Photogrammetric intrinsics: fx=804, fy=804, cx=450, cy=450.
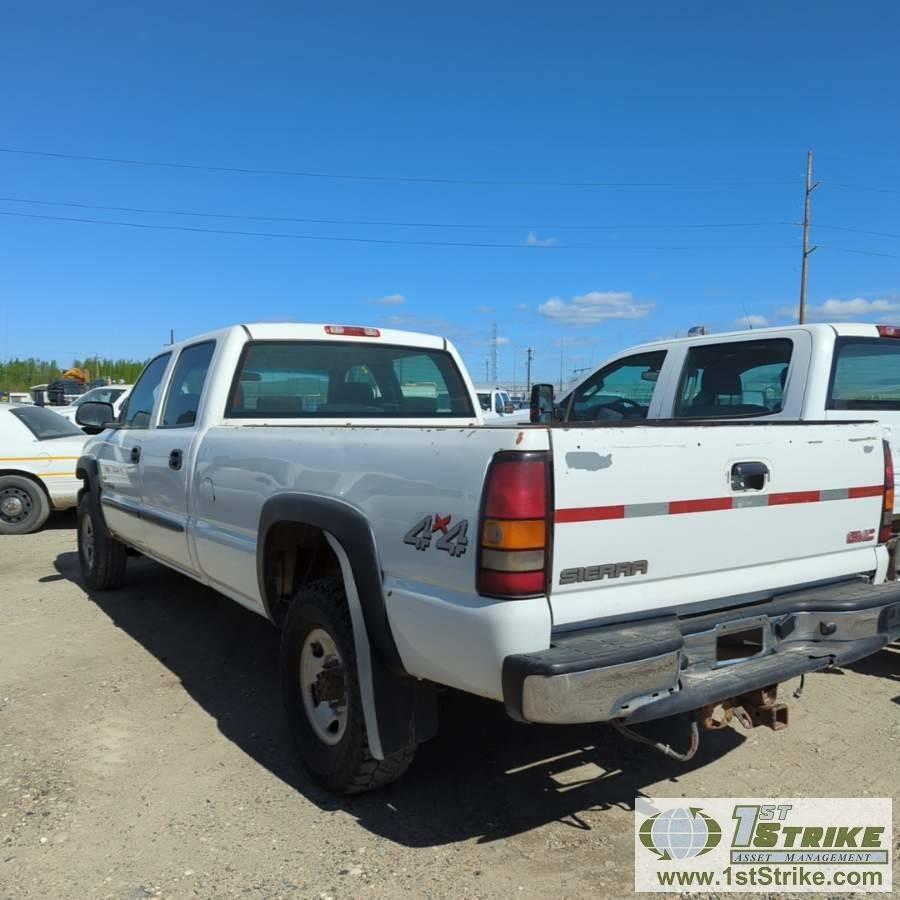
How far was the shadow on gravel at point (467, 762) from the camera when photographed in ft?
10.3

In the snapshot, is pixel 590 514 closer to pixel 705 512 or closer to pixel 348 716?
pixel 705 512

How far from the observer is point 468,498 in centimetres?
246

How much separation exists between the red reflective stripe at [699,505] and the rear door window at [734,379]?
102 inches

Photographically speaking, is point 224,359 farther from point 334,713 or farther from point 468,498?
point 468,498

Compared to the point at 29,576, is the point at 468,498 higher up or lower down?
higher up

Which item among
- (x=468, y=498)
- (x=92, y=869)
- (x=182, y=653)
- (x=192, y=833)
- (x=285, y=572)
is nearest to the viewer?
(x=468, y=498)

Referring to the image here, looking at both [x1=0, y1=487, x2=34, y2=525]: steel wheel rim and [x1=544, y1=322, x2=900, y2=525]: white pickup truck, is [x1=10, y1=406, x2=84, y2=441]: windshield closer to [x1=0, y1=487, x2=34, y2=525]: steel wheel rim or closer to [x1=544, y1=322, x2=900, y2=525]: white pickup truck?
[x1=0, y1=487, x2=34, y2=525]: steel wheel rim

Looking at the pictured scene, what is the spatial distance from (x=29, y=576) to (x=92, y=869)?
5294 mm

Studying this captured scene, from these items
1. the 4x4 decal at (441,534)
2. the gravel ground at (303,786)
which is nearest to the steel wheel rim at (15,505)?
the gravel ground at (303,786)

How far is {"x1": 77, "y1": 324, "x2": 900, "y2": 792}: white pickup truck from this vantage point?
7.89 ft

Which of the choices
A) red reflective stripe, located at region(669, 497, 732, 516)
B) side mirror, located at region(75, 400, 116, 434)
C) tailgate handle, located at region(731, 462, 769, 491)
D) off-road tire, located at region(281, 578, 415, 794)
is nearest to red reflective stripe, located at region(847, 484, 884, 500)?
tailgate handle, located at region(731, 462, 769, 491)

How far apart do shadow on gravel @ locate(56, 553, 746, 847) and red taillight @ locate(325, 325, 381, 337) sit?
207cm

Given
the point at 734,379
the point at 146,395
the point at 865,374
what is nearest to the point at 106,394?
the point at 146,395

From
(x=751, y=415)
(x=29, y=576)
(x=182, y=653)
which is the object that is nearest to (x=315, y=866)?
(x=182, y=653)
